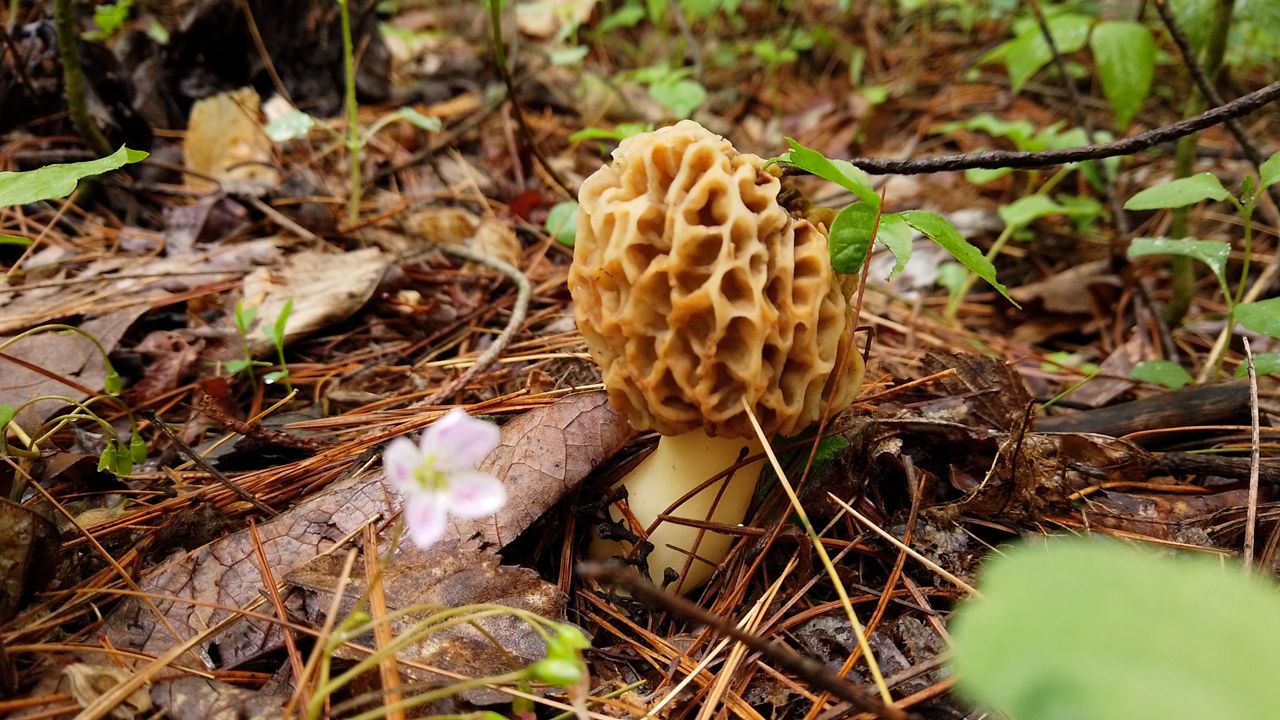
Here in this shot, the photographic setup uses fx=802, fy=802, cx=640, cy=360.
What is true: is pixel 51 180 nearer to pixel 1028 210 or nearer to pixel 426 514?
pixel 426 514

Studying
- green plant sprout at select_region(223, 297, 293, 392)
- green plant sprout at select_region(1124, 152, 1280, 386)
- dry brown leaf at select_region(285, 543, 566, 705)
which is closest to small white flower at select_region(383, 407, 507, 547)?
dry brown leaf at select_region(285, 543, 566, 705)

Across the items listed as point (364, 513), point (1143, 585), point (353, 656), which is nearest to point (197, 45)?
point (364, 513)

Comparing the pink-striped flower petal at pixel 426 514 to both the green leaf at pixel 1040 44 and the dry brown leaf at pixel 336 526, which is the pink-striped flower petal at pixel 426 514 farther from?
the green leaf at pixel 1040 44

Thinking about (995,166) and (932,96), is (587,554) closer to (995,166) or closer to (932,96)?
(995,166)

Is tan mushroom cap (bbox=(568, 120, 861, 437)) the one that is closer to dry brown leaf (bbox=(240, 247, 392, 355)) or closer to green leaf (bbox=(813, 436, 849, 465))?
green leaf (bbox=(813, 436, 849, 465))

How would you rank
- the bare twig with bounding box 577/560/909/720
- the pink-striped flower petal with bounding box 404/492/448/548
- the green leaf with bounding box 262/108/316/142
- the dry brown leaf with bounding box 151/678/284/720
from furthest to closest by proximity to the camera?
the green leaf with bounding box 262/108/316/142, the dry brown leaf with bounding box 151/678/284/720, the pink-striped flower petal with bounding box 404/492/448/548, the bare twig with bounding box 577/560/909/720
